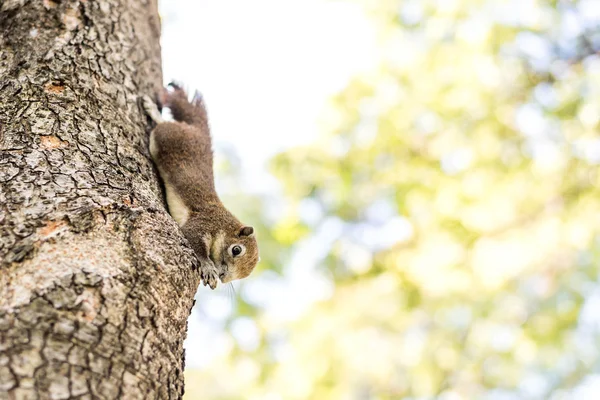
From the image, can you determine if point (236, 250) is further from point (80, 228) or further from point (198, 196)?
point (80, 228)

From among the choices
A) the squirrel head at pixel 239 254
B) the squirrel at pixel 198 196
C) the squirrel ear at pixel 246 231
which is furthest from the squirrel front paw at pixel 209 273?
the squirrel ear at pixel 246 231

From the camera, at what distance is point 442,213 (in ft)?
20.5

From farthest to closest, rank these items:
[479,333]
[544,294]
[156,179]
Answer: [544,294], [479,333], [156,179]

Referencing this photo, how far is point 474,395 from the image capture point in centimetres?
766

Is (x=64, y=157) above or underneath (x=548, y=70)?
underneath

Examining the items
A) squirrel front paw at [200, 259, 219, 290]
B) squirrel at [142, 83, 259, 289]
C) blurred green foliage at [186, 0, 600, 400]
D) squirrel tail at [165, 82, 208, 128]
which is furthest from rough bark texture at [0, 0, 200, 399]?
blurred green foliage at [186, 0, 600, 400]

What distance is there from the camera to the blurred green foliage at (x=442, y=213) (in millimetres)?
6191

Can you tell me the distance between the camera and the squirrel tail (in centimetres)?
428

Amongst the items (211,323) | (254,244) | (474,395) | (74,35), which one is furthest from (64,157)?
(474,395)

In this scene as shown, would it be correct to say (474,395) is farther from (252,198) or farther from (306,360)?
(252,198)

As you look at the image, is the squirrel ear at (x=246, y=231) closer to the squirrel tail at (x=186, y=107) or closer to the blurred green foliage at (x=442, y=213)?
the squirrel tail at (x=186, y=107)

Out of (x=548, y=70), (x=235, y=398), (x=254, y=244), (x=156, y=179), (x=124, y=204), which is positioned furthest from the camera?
(x=235, y=398)

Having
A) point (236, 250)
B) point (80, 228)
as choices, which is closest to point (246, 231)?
point (236, 250)

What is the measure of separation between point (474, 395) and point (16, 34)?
6664 mm
